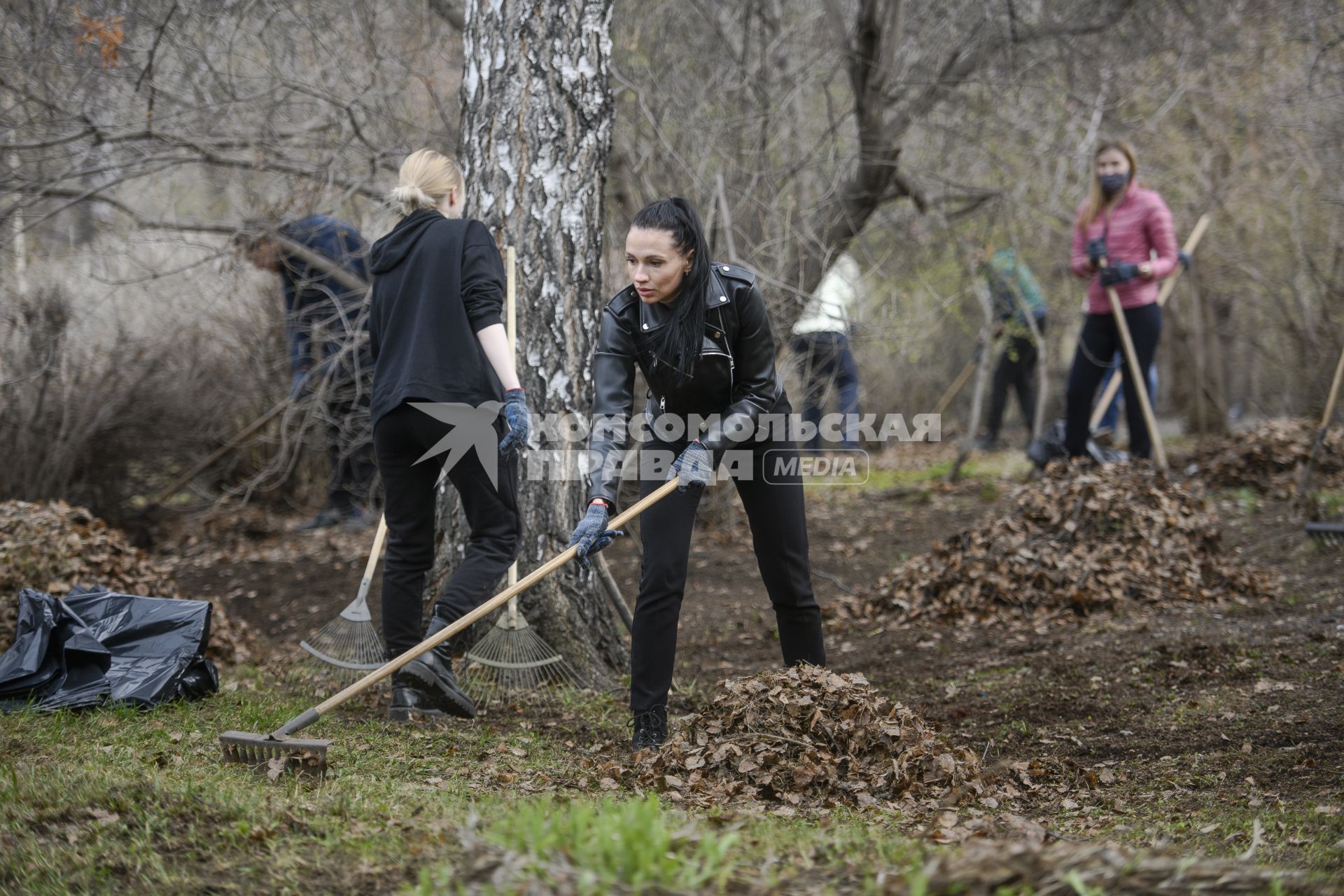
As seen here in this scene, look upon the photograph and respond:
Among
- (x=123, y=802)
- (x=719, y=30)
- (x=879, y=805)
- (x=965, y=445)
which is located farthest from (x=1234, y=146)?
(x=123, y=802)

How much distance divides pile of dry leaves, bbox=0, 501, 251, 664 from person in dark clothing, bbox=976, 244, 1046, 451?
6.26 metres

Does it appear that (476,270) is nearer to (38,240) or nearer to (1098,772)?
(1098,772)

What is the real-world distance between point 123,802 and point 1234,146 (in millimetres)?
10718

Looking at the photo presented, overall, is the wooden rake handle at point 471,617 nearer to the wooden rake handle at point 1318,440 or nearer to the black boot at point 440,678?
the black boot at point 440,678

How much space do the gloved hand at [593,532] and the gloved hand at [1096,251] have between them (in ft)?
15.6

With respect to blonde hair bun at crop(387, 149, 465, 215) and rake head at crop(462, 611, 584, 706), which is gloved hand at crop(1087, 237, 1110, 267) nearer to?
rake head at crop(462, 611, 584, 706)

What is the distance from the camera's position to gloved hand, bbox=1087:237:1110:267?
23.4 ft

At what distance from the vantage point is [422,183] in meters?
4.07

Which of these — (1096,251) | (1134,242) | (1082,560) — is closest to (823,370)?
(1096,251)

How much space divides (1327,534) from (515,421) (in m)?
4.84

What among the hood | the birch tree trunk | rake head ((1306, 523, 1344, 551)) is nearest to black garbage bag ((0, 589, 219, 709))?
the birch tree trunk

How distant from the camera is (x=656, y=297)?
3.56 meters

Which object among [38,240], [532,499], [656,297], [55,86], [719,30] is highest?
[719,30]

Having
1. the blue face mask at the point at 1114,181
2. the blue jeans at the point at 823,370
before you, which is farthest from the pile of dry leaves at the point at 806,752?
the blue face mask at the point at 1114,181
